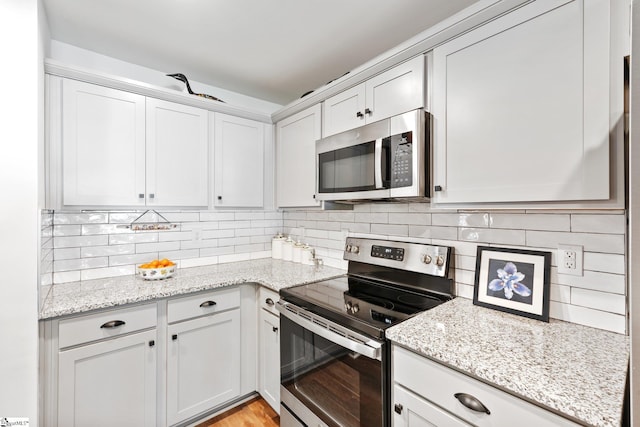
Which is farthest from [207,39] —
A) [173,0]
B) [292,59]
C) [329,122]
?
[329,122]

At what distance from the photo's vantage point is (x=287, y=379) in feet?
5.72

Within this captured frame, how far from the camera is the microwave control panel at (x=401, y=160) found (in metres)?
1.46

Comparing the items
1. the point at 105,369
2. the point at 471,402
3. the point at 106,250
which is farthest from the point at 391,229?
the point at 106,250

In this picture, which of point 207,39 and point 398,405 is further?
point 207,39

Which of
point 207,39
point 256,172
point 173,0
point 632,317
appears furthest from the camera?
point 256,172

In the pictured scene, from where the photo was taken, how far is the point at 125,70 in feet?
7.10

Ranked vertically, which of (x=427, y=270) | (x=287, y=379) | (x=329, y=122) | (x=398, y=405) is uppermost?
(x=329, y=122)

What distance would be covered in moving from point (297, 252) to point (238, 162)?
94 cm

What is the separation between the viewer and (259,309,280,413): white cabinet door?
193 cm

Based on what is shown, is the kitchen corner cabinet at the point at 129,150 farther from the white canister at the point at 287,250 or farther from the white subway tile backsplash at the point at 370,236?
the white canister at the point at 287,250

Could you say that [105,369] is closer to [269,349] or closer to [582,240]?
[269,349]

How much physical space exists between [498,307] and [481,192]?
560 mm

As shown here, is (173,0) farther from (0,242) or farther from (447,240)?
(447,240)

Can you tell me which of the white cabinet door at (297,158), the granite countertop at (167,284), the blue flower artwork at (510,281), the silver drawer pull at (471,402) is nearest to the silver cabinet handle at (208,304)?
the granite countertop at (167,284)
